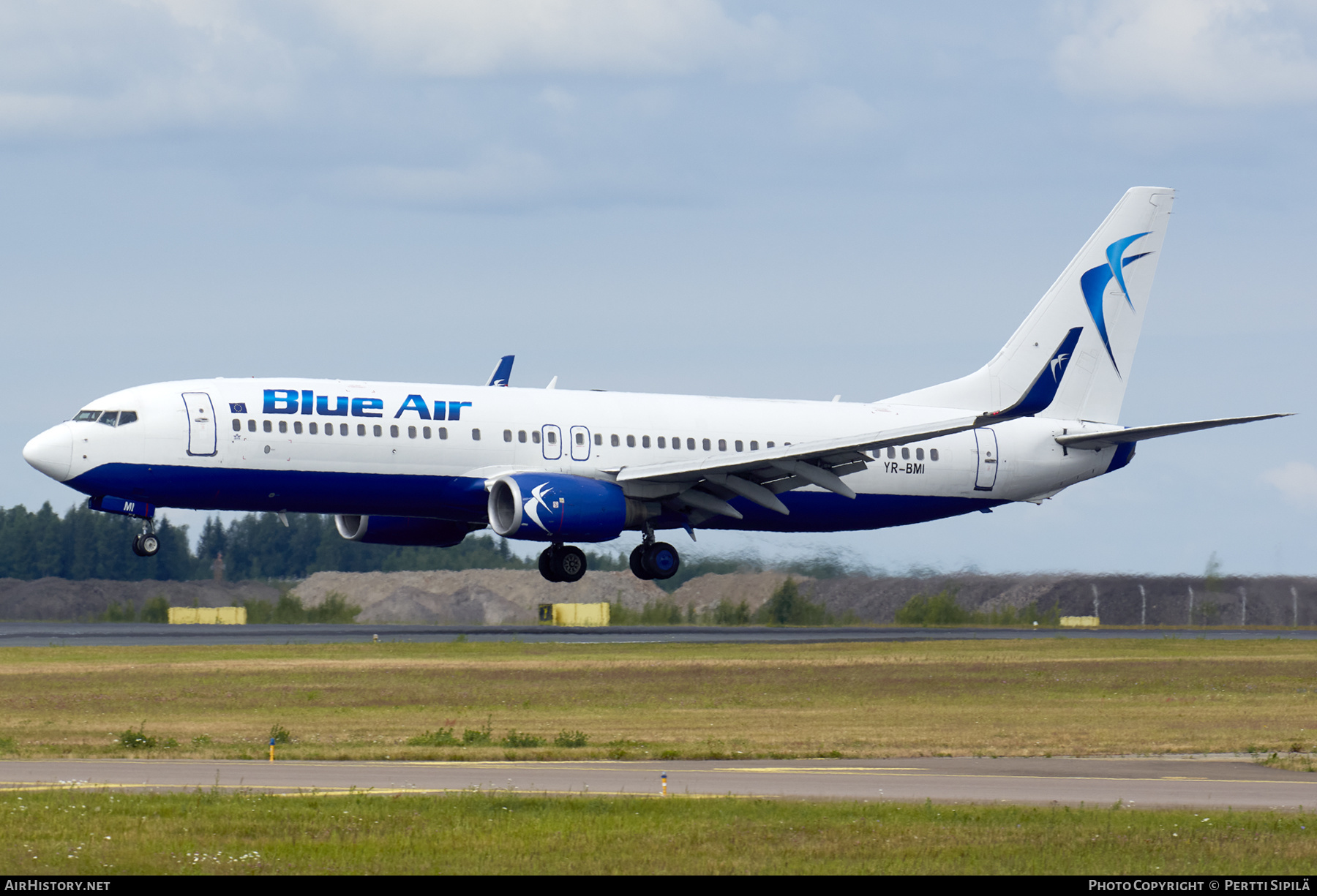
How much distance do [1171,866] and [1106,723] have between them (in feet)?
47.0

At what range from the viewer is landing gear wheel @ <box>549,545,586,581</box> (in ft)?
158

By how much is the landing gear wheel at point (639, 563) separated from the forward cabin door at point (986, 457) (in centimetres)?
1118

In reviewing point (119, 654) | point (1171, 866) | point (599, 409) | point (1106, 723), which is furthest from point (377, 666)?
point (1171, 866)

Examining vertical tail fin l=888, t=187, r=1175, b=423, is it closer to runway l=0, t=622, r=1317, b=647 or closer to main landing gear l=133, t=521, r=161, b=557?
runway l=0, t=622, r=1317, b=647

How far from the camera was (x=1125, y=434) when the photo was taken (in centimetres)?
5306

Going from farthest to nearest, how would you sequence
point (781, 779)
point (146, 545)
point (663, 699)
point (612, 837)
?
point (146, 545) < point (663, 699) < point (781, 779) < point (612, 837)

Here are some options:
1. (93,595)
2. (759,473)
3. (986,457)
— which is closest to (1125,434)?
(986,457)

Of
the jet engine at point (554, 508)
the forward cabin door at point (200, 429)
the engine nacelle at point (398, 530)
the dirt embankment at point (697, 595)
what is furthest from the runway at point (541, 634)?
the forward cabin door at point (200, 429)

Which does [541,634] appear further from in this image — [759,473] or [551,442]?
[759,473]

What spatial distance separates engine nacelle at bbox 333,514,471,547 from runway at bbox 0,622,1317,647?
2.81 meters

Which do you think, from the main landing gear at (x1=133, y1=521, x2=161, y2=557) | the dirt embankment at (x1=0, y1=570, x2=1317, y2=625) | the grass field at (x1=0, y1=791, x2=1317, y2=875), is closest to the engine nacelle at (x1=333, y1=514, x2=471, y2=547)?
the main landing gear at (x1=133, y1=521, x2=161, y2=557)

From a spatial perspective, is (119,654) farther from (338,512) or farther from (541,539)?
(541,539)

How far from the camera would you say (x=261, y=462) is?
141 feet

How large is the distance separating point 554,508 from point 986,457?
51.9ft
